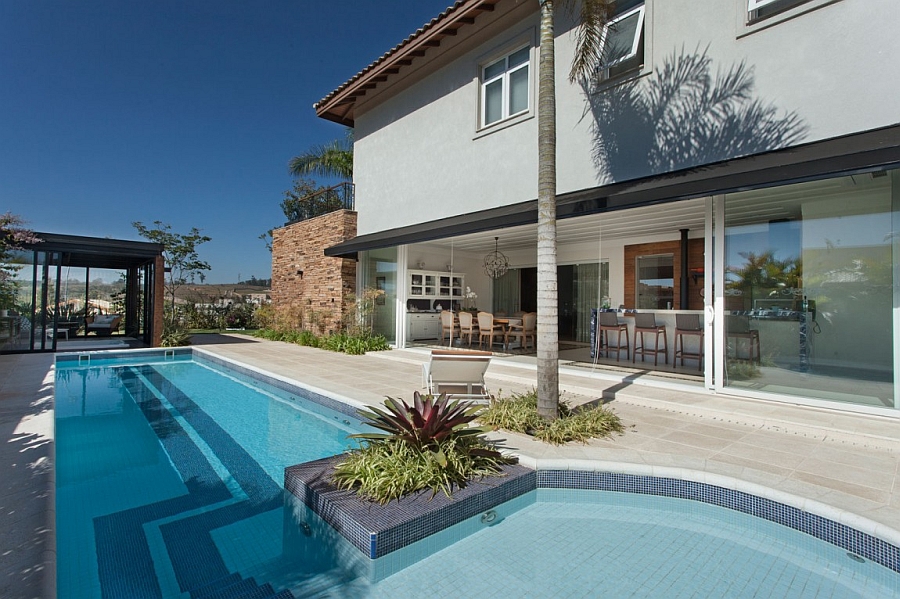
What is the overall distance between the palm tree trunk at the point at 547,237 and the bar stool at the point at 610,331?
6319 mm

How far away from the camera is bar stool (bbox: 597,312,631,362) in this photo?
11.4 meters

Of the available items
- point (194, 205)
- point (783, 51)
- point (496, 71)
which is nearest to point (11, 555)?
point (783, 51)

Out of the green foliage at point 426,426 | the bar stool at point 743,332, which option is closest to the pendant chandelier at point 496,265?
the bar stool at point 743,332

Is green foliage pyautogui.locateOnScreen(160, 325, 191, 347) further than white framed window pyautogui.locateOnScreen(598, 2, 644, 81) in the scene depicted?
Yes

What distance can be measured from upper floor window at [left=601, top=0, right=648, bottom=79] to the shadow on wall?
1.37ft

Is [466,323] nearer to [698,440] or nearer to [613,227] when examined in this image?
[613,227]

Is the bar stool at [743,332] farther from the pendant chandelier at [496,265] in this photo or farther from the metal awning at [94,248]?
the metal awning at [94,248]

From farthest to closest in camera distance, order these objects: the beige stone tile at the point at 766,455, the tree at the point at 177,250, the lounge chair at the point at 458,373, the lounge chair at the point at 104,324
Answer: the tree at the point at 177,250, the lounge chair at the point at 104,324, the lounge chair at the point at 458,373, the beige stone tile at the point at 766,455

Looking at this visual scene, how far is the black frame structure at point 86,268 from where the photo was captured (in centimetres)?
1333

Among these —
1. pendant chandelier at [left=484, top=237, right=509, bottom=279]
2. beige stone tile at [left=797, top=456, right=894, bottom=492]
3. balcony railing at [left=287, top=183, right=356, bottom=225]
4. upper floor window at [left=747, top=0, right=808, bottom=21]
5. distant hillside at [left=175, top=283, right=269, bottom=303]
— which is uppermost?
upper floor window at [left=747, top=0, right=808, bottom=21]

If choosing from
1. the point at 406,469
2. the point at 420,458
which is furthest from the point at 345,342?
the point at 406,469

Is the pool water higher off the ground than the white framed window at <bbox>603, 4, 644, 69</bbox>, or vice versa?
the white framed window at <bbox>603, 4, 644, 69</bbox>

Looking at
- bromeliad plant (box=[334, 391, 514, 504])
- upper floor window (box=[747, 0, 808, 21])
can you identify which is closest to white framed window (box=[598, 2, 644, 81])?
upper floor window (box=[747, 0, 808, 21])

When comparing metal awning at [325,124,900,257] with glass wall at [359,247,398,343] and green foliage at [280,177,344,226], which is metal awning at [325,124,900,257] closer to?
glass wall at [359,247,398,343]
